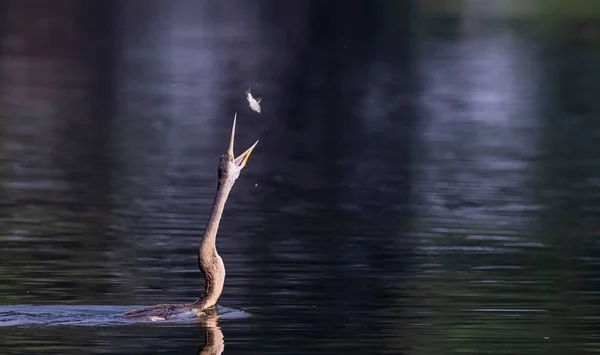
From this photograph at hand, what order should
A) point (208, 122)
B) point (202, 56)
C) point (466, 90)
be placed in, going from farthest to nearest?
1. point (202, 56)
2. point (466, 90)
3. point (208, 122)

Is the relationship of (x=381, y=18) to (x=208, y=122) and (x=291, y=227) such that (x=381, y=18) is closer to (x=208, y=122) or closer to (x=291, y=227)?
(x=208, y=122)

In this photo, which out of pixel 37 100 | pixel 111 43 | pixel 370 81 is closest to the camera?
pixel 37 100

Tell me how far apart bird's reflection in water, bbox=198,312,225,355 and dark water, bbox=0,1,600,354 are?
1.2 inches

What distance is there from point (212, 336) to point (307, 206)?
31.8 feet

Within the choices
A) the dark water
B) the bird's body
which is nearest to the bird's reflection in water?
the dark water

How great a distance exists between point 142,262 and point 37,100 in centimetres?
2253

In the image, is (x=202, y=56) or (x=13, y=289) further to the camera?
(x=202, y=56)

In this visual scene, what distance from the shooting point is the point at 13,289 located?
55.9 feet

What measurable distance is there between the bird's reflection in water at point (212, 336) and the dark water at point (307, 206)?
3 centimetres

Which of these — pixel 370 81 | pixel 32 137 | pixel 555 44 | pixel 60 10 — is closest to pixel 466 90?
pixel 370 81

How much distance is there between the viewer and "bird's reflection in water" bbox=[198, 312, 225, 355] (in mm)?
14241

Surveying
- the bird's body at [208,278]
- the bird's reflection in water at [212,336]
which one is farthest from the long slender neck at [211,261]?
the bird's reflection in water at [212,336]

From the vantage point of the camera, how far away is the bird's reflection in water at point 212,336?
1424 cm

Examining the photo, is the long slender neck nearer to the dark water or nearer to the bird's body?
the bird's body
